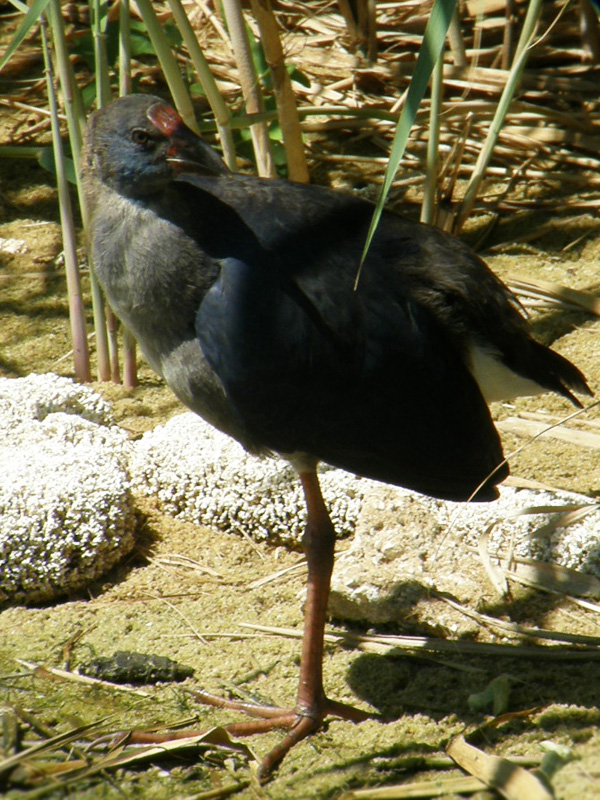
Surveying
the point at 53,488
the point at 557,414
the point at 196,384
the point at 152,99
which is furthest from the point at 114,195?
the point at 557,414

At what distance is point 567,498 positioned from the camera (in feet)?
10.9

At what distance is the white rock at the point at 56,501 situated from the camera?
3189 millimetres

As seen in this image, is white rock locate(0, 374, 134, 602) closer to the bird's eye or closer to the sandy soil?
the sandy soil

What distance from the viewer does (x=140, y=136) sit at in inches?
100

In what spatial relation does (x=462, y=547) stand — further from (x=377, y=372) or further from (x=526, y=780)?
(x=526, y=780)

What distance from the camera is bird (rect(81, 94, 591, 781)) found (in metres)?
2.58

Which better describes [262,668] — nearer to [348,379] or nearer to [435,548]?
[435,548]

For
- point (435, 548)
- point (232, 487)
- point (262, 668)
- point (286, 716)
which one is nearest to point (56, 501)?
point (232, 487)

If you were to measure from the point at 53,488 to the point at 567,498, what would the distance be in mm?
1811

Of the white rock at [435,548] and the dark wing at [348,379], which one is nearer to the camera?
the dark wing at [348,379]

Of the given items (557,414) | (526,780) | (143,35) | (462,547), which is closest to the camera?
(526,780)

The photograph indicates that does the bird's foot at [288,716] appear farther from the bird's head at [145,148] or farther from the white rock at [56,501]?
the bird's head at [145,148]

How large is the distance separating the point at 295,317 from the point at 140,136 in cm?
64

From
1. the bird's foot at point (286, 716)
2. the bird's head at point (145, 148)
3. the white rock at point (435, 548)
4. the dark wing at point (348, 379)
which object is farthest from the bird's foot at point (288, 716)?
the bird's head at point (145, 148)
